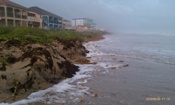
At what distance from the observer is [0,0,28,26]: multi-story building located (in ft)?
127

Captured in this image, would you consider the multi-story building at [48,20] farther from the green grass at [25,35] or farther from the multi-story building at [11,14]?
the green grass at [25,35]

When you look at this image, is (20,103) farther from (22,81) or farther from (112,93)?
(112,93)

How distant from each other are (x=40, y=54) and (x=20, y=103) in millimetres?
3498

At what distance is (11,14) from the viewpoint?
40781 millimetres

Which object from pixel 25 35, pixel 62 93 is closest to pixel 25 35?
pixel 25 35

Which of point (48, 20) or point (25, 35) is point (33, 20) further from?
point (25, 35)

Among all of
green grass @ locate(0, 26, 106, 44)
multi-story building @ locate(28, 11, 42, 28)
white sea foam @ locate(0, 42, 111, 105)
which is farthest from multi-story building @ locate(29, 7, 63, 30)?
white sea foam @ locate(0, 42, 111, 105)

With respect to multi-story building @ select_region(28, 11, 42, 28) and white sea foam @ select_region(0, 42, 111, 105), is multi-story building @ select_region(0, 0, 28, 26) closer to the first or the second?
multi-story building @ select_region(28, 11, 42, 28)

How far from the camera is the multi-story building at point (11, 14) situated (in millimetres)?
38562

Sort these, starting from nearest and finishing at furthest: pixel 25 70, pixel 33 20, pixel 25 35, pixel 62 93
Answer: pixel 62 93
pixel 25 70
pixel 25 35
pixel 33 20

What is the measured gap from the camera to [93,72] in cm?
1220

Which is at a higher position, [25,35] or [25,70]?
[25,35]

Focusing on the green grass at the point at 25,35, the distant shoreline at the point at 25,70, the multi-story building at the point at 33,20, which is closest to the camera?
the distant shoreline at the point at 25,70

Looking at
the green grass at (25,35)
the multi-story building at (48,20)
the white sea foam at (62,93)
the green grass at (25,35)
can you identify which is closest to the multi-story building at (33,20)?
the multi-story building at (48,20)
